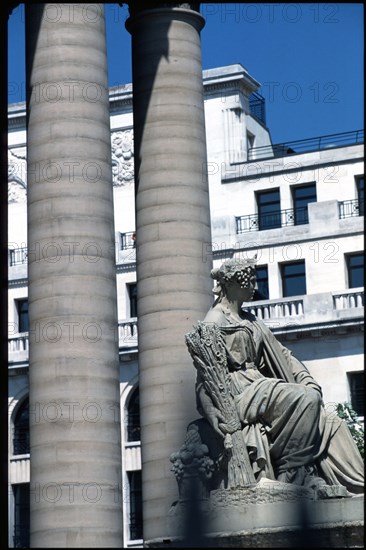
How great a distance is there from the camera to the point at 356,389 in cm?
7106

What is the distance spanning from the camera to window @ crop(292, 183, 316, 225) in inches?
2990

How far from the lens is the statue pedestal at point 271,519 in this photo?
23.8 metres

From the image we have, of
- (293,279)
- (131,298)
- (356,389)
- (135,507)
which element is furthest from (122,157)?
(356,389)

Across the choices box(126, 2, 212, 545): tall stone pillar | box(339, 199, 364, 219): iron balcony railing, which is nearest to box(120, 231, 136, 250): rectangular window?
box(339, 199, 364, 219): iron balcony railing

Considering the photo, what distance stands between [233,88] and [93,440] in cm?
4903

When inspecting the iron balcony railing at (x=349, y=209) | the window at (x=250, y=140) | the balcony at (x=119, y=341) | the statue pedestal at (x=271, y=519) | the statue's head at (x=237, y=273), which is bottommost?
the statue pedestal at (x=271, y=519)

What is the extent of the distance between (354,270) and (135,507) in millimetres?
14019

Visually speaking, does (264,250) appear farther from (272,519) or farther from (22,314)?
(272,519)

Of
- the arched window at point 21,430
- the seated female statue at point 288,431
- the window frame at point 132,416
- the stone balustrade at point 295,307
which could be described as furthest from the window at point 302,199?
the seated female statue at point 288,431

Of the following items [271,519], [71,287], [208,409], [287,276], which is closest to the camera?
[271,519]

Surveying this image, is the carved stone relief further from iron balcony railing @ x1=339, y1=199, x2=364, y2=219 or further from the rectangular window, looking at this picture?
iron balcony railing @ x1=339, y1=199, x2=364, y2=219

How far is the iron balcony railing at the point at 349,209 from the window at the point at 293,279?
277 cm

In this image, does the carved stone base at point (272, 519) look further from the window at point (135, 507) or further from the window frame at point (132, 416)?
the window frame at point (132, 416)

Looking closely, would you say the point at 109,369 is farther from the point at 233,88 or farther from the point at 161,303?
the point at 233,88
